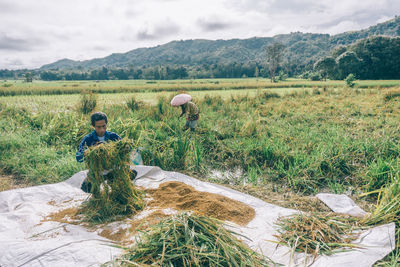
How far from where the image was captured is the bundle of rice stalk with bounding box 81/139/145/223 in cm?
240

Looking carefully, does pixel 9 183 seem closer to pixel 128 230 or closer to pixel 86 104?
pixel 128 230

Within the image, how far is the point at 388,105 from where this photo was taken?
26.8ft

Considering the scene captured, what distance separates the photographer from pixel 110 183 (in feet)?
8.62

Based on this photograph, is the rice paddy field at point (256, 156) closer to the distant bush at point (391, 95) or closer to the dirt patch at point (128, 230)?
the dirt patch at point (128, 230)

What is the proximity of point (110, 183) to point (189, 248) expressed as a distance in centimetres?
141

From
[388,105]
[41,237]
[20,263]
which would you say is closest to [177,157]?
[41,237]

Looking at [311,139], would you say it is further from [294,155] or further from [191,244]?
[191,244]

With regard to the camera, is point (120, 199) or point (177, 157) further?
point (177, 157)

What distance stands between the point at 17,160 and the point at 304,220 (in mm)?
4750

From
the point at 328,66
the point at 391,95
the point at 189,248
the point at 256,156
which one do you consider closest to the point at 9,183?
the point at 189,248

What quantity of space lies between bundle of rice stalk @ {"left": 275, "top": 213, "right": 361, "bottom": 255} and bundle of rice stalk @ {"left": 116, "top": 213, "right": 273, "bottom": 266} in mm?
372

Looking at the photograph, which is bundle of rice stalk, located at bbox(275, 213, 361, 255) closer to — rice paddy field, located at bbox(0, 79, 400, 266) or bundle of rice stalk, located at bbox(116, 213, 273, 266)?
rice paddy field, located at bbox(0, 79, 400, 266)

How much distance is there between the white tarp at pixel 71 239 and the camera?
176 centimetres

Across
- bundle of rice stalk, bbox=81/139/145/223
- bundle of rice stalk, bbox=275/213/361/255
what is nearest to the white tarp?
bundle of rice stalk, bbox=275/213/361/255
